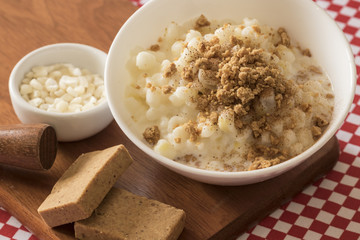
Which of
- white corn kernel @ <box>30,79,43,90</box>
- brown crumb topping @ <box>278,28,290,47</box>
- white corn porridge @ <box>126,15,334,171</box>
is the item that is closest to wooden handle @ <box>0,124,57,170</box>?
white corn kernel @ <box>30,79,43,90</box>

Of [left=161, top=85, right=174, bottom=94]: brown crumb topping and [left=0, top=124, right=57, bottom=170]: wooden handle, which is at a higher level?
[left=161, top=85, right=174, bottom=94]: brown crumb topping

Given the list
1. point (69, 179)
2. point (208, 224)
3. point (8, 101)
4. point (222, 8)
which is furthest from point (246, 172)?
point (8, 101)

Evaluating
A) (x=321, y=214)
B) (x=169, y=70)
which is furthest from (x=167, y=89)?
(x=321, y=214)

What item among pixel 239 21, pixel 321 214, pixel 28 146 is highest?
pixel 239 21

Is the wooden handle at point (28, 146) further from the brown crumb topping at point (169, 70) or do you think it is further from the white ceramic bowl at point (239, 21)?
the brown crumb topping at point (169, 70)

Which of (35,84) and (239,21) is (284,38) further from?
(35,84)

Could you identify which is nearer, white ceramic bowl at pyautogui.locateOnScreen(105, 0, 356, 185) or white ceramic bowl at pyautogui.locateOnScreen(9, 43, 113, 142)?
white ceramic bowl at pyautogui.locateOnScreen(105, 0, 356, 185)

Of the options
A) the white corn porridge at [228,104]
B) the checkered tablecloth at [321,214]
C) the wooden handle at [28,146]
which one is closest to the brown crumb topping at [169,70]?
the white corn porridge at [228,104]

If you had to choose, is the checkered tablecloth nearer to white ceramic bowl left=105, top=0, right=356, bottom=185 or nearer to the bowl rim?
white ceramic bowl left=105, top=0, right=356, bottom=185
